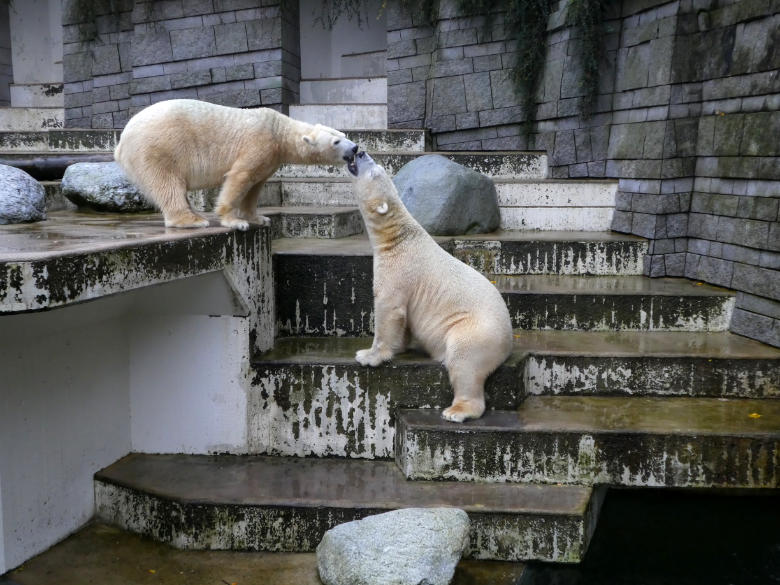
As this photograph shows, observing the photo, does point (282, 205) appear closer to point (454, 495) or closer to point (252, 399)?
point (252, 399)

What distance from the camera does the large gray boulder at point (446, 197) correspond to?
19.3ft

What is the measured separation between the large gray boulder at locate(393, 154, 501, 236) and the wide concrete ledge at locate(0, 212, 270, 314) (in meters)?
2.01

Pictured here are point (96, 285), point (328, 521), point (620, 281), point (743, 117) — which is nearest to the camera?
point (96, 285)

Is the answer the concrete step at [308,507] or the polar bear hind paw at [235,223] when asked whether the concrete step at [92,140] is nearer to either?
the polar bear hind paw at [235,223]

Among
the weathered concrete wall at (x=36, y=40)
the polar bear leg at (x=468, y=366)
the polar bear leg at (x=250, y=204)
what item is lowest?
the polar bear leg at (x=468, y=366)

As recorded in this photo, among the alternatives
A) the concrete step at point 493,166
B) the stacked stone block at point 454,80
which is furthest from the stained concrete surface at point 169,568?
the stacked stone block at point 454,80

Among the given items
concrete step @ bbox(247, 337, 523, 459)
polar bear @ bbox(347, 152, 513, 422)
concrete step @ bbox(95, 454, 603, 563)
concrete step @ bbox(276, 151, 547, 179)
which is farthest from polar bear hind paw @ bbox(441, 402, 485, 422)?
concrete step @ bbox(276, 151, 547, 179)

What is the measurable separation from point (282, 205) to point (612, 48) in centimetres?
320

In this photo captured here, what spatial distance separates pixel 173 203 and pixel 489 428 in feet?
6.14

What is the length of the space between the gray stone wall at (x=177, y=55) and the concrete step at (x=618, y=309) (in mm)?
5105

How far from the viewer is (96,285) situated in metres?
2.60

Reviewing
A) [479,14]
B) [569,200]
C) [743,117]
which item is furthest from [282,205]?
[743,117]

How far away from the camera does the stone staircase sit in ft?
11.0

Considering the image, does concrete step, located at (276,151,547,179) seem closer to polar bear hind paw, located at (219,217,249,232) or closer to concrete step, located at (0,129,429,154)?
concrete step, located at (0,129,429,154)
